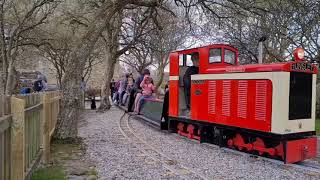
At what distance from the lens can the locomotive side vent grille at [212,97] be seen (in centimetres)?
1179

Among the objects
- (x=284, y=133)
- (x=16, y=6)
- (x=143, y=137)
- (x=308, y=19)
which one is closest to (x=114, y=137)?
(x=143, y=137)

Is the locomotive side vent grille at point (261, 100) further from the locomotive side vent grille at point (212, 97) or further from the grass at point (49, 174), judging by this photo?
the grass at point (49, 174)

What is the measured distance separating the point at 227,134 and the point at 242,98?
1.28 m

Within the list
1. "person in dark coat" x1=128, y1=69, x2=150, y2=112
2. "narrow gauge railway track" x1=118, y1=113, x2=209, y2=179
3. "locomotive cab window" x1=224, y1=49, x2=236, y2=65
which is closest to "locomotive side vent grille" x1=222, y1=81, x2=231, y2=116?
"locomotive cab window" x1=224, y1=49, x2=236, y2=65

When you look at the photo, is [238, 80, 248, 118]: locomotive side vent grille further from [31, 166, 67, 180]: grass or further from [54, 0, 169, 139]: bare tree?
[31, 166, 67, 180]: grass

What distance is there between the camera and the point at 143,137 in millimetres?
13477

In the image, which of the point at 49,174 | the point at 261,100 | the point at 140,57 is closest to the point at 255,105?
the point at 261,100

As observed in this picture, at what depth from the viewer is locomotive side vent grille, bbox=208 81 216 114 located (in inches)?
464

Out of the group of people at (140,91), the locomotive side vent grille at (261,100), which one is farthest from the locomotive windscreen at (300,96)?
the group of people at (140,91)

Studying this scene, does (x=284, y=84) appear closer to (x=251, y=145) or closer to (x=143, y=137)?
(x=251, y=145)

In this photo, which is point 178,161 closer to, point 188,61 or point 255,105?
point 255,105

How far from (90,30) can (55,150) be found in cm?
344

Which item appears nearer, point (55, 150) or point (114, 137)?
point (55, 150)

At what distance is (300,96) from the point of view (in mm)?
9945
